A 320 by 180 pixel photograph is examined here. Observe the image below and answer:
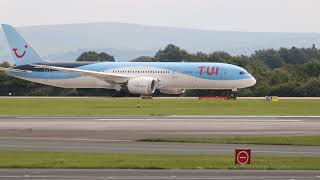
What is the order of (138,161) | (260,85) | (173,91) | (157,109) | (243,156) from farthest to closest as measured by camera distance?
(260,85), (173,91), (157,109), (138,161), (243,156)

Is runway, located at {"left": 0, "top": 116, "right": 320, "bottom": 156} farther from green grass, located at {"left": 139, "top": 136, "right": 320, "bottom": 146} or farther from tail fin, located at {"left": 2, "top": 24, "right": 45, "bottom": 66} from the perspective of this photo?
tail fin, located at {"left": 2, "top": 24, "right": 45, "bottom": 66}

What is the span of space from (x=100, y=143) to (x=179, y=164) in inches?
330

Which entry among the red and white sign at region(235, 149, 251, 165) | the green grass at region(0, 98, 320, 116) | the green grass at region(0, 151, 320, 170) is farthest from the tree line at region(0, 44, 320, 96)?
the red and white sign at region(235, 149, 251, 165)

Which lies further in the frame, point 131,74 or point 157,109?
point 131,74

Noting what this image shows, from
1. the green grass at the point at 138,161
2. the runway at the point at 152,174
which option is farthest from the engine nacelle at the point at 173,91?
the runway at the point at 152,174

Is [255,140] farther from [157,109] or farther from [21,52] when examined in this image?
[21,52]

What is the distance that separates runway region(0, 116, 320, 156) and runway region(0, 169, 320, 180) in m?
6.41

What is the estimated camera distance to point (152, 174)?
21.7 m

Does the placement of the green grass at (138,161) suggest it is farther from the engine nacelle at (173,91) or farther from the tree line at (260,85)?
the tree line at (260,85)

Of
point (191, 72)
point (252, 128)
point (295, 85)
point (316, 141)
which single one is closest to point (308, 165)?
point (316, 141)

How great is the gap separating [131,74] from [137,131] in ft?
180

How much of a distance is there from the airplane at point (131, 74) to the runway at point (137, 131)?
124 feet

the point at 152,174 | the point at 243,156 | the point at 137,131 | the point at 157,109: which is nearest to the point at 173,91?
the point at 157,109

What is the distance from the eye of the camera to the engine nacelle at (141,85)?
8704 centimetres
